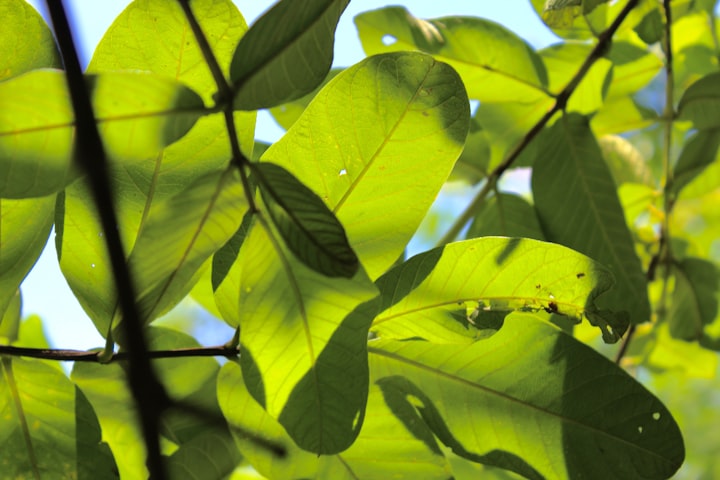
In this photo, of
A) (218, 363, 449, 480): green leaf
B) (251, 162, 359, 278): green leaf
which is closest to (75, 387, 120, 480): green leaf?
(218, 363, 449, 480): green leaf

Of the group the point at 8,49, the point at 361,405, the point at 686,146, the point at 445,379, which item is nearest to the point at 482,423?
the point at 445,379

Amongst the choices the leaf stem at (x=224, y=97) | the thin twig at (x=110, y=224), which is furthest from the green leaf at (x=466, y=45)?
the thin twig at (x=110, y=224)

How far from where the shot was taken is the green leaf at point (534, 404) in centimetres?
69

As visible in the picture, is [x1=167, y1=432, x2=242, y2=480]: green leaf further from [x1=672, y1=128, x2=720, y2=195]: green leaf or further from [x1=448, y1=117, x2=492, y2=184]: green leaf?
[x1=672, y1=128, x2=720, y2=195]: green leaf

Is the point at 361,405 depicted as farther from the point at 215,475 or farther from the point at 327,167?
the point at 215,475

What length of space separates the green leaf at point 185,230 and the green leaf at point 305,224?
1.0 inches

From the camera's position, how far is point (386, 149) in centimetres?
67

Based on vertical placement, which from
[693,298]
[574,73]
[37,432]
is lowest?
[693,298]

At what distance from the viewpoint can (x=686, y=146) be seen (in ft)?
3.86

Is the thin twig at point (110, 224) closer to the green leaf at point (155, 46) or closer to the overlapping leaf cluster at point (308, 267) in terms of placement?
the overlapping leaf cluster at point (308, 267)

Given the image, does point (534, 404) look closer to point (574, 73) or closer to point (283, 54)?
point (283, 54)

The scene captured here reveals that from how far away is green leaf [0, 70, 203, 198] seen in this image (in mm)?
491

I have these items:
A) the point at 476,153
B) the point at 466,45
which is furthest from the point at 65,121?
the point at 476,153

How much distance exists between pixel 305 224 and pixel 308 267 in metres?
0.03
